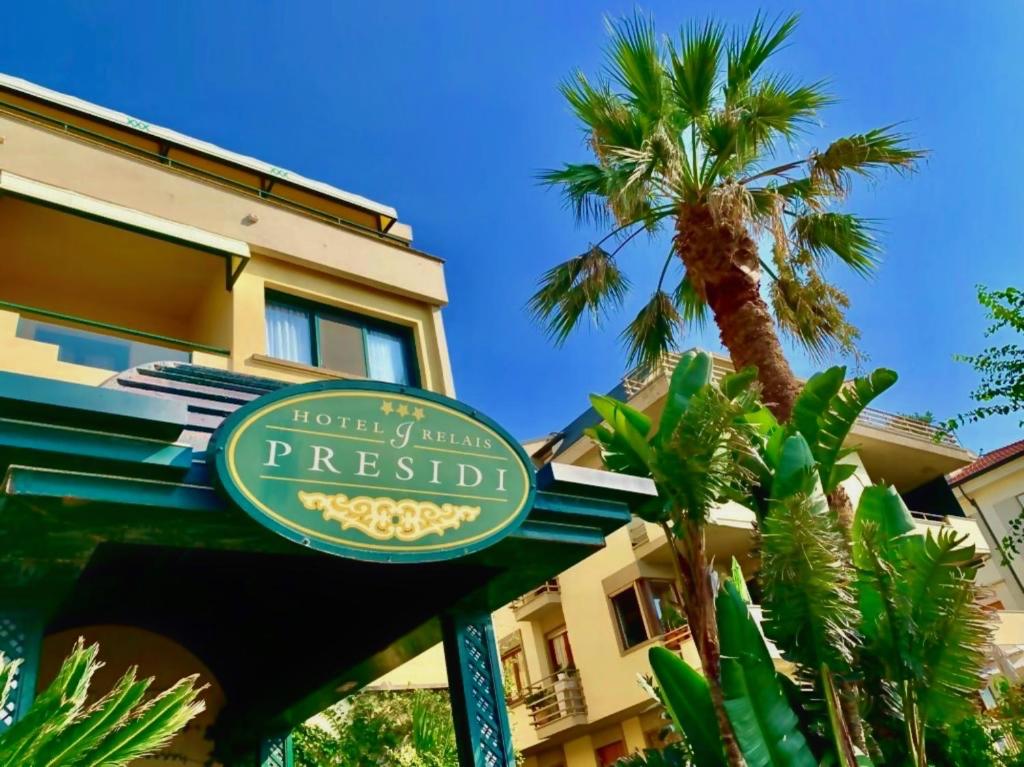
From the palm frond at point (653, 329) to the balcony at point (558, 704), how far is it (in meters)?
12.2

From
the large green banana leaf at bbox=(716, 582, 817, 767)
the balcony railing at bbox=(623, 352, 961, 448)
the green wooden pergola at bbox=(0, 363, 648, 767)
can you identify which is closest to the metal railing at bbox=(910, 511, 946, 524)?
the balcony railing at bbox=(623, 352, 961, 448)

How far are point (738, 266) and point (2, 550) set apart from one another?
9.43 m

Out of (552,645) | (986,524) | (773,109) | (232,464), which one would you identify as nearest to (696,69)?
(773,109)

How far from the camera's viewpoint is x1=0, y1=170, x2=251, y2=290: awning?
33.8ft

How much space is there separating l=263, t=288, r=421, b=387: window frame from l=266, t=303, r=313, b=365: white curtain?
59mm

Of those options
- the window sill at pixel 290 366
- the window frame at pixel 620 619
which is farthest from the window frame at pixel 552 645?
the window sill at pixel 290 366

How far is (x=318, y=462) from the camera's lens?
15.6 feet

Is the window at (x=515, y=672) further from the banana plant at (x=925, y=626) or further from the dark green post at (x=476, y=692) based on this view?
the dark green post at (x=476, y=692)

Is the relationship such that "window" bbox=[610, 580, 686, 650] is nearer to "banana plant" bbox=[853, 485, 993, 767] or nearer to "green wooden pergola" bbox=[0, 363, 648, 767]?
"banana plant" bbox=[853, 485, 993, 767]

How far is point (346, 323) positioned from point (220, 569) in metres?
7.45

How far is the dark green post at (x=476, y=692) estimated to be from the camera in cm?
568

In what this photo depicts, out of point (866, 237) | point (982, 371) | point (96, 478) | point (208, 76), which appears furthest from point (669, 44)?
point (96, 478)

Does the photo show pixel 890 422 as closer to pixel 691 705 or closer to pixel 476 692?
pixel 691 705

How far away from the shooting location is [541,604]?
2492 centimetres
